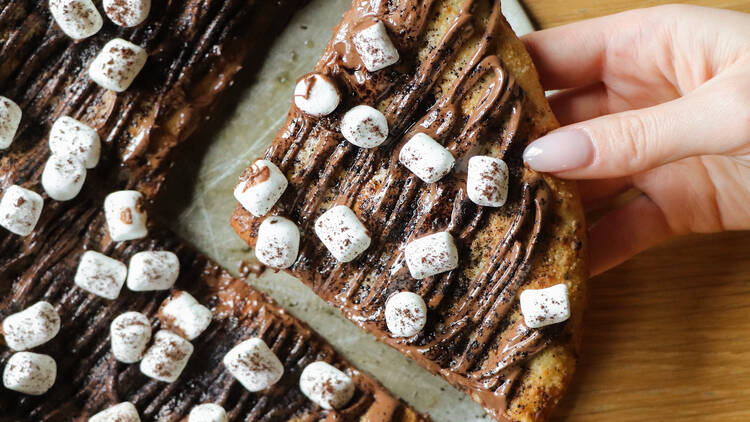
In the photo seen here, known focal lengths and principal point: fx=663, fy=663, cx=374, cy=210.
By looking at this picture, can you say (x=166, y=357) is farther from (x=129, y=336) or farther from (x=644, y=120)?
(x=644, y=120)

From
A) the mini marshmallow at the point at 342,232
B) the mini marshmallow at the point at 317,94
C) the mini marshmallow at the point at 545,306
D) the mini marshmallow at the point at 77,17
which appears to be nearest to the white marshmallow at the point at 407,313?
the mini marshmallow at the point at 342,232

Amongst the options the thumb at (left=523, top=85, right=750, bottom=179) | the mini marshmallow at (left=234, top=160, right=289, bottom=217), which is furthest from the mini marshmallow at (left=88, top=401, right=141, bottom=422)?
the thumb at (left=523, top=85, right=750, bottom=179)

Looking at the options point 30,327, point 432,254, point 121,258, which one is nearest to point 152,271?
point 121,258

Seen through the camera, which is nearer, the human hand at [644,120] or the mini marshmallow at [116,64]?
the human hand at [644,120]

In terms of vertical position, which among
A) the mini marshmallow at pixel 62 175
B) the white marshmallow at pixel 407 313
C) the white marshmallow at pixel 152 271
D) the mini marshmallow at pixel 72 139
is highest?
the mini marshmallow at pixel 72 139

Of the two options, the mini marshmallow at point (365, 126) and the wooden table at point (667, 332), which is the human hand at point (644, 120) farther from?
the mini marshmallow at point (365, 126)

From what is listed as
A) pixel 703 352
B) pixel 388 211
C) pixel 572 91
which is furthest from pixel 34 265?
pixel 703 352

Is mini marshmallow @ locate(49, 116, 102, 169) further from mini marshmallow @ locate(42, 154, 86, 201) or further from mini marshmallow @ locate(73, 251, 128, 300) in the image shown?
mini marshmallow @ locate(73, 251, 128, 300)

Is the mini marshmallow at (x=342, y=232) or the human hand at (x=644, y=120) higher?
the mini marshmallow at (x=342, y=232)
